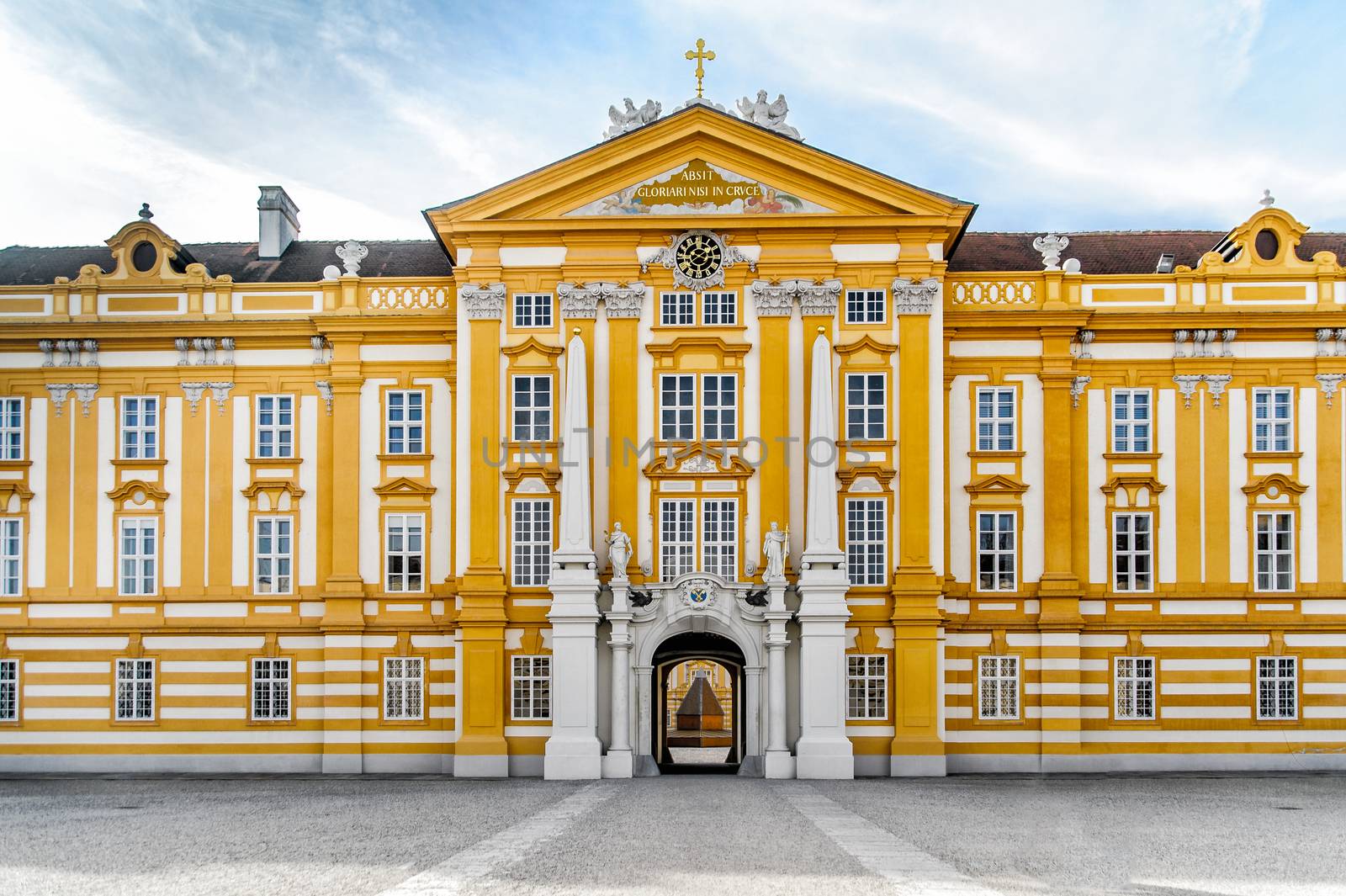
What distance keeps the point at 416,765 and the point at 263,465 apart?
10.1m

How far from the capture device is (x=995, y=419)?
4534cm

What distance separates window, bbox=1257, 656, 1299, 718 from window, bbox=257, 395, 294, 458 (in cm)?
2938

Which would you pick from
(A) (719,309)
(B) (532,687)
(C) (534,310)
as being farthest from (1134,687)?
(C) (534,310)

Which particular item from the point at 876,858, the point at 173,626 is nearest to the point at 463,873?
the point at 876,858

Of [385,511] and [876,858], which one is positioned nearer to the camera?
[876,858]

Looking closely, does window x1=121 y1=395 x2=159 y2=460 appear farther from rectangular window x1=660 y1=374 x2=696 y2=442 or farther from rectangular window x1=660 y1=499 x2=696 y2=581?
rectangular window x1=660 y1=499 x2=696 y2=581

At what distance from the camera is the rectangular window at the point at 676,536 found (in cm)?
4316

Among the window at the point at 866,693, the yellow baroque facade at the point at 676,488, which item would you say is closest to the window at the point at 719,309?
the yellow baroque facade at the point at 676,488

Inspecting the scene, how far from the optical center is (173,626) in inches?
1786

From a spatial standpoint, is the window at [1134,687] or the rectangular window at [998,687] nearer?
the rectangular window at [998,687]

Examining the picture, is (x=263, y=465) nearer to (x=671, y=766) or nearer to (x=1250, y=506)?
(x=671, y=766)

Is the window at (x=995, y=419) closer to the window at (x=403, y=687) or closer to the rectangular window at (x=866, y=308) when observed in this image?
the rectangular window at (x=866, y=308)

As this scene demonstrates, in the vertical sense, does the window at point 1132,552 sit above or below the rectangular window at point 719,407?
below

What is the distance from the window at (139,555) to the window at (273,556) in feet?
9.88
